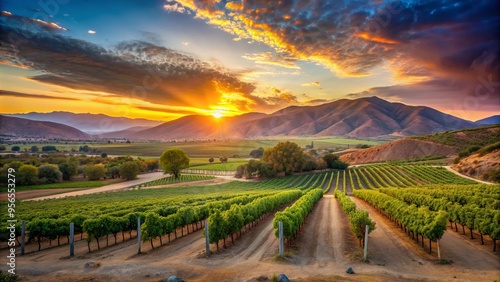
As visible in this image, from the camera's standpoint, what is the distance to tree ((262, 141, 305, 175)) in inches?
3957

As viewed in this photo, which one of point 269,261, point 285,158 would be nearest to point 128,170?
point 285,158

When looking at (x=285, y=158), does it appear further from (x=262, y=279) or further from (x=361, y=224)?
(x=262, y=279)

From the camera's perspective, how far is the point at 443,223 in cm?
1800

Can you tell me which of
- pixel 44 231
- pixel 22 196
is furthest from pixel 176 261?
pixel 22 196

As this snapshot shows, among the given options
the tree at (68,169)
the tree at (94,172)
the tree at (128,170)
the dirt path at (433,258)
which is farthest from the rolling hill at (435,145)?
the tree at (68,169)

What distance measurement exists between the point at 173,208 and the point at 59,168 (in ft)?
293

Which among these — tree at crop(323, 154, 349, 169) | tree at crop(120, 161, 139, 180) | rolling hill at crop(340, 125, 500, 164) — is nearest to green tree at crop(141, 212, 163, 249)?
tree at crop(120, 161, 139, 180)

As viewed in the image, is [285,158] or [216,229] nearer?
[216,229]

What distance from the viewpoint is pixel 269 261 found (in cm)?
1686

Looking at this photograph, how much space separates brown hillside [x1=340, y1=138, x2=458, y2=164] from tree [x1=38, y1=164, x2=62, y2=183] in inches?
5333

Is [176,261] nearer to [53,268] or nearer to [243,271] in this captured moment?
[243,271]

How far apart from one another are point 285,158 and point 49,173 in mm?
80567

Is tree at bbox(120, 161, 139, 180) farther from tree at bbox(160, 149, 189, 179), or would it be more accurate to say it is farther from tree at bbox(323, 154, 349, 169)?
tree at bbox(323, 154, 349, 169)

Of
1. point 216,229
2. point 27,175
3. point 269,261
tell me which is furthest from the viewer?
point 27,175
